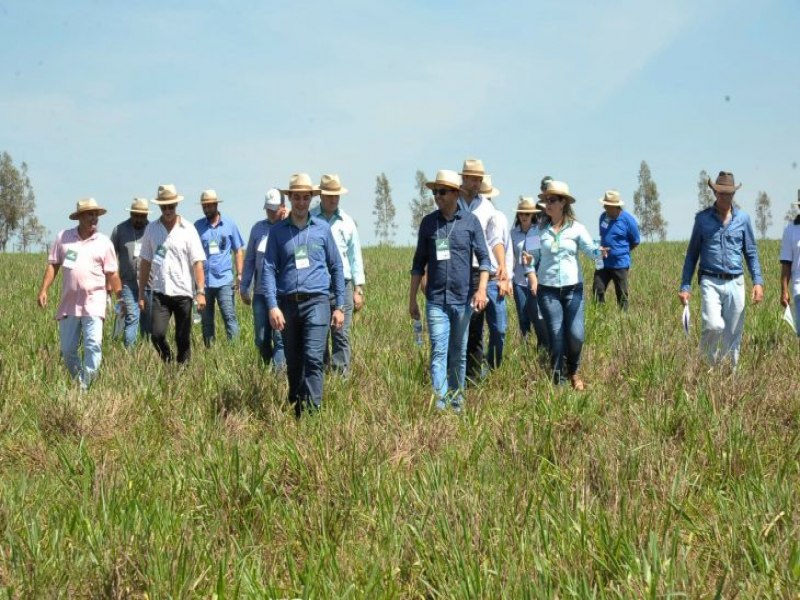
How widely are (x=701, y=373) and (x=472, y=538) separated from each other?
341 cm

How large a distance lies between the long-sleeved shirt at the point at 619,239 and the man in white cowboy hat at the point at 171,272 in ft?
18.2

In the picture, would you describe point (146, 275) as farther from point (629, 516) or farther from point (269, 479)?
point (629, 516)

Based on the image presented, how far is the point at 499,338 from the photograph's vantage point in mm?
7668

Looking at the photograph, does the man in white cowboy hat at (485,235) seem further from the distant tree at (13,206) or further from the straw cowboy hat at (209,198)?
the distant tree at (13,206)

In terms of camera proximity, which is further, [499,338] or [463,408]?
[499,338]

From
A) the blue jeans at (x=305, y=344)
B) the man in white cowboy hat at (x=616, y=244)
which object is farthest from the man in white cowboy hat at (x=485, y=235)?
the man in white cowboy hat at (x=616, y=244)

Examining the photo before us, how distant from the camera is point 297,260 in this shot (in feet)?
20.8

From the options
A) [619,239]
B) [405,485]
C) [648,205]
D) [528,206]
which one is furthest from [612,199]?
[648,205]

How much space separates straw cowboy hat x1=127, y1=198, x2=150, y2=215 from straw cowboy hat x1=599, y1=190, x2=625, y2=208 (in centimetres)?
590

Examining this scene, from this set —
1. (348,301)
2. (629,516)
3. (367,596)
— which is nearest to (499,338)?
(348,301)

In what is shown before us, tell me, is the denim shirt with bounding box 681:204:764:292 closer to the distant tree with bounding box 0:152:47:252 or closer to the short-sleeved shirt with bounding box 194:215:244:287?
the short-sleeved shirt with bounding box 194:215:244:287

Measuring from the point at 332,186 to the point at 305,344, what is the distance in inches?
81.0

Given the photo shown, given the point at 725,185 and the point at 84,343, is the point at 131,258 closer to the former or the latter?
the point at 84,343

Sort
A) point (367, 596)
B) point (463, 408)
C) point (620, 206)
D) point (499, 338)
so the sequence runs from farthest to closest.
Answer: point (620, 206)
point (499, 338)
point (463, 408)
point (367, 596)
